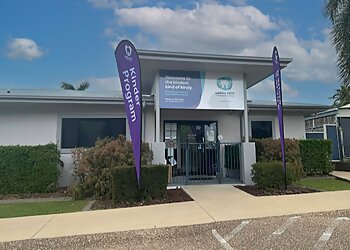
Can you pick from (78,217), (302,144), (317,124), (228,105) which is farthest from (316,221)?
(317,124)

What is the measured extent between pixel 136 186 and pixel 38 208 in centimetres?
253

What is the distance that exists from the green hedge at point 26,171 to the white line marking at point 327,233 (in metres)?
8.15

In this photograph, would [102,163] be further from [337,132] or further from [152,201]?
[337,132]

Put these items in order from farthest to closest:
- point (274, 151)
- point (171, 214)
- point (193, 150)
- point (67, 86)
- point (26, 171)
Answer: point (67, 86)
point (193, 150)
point (274, 151)
point (26, 171)
point (171, 214)

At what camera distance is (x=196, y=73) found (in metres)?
10.2

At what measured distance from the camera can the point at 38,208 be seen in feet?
23.9

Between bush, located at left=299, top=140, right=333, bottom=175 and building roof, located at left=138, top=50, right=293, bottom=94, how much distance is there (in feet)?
12.8

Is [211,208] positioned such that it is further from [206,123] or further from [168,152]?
[206,123]

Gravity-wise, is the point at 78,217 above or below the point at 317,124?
below

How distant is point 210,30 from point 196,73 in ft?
20.6

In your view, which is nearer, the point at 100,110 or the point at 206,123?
the point at 100,110

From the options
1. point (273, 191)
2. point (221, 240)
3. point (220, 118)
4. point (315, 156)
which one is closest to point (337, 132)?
point (315, 156)

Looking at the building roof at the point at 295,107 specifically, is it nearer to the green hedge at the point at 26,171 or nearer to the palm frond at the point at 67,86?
the green hedge at the point at 26,171

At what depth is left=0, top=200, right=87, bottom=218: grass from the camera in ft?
22.4
